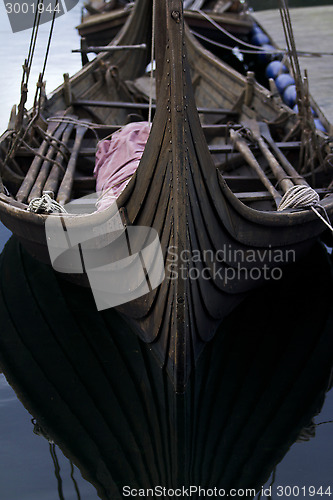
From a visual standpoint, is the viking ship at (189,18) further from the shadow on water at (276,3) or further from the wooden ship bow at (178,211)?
the wooden ship bow at (178,211)

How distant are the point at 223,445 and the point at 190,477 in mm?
242

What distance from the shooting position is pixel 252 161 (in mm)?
4078

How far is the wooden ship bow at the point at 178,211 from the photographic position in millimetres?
2488

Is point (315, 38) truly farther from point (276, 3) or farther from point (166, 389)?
point (166, 389)

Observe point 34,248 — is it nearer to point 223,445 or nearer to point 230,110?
point 223,445

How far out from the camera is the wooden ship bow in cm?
A: 249

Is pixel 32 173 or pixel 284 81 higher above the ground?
pixel 284 81

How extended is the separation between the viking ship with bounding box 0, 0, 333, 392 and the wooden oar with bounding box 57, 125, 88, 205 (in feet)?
0.04

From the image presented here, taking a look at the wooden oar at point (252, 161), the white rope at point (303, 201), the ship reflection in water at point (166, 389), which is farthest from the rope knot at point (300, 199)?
the ship reflection in water at point (166, 389)

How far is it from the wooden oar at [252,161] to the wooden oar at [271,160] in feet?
0.26

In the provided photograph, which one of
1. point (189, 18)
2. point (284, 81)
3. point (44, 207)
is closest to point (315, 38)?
point (189, 18)

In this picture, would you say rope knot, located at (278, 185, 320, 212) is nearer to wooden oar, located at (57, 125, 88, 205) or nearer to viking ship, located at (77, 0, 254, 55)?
wooden oar, located at (57, 125, 88, 205)

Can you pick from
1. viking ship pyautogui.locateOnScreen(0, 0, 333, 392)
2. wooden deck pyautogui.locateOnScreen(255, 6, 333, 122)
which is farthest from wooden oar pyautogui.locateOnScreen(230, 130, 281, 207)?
wooden deck pyautogui.locateOnScreen(255, 6, 333, 122)

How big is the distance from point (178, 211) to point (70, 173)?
5.23ft
